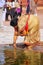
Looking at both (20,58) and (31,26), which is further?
(31,26)

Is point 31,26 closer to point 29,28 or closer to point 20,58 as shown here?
point 29,28

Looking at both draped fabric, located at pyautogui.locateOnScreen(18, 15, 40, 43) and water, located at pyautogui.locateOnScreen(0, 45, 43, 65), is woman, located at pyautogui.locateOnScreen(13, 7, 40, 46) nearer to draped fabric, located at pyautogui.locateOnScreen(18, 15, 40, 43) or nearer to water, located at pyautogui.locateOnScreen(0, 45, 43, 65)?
draped fabric, located at pyautogui.locateOnScreen(18, 15, 40, 43)

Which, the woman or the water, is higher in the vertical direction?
the water

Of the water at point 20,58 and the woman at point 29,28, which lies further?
the woman at point 29,28

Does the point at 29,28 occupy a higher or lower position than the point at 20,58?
lower

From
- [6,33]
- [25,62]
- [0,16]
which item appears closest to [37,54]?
[25,62]

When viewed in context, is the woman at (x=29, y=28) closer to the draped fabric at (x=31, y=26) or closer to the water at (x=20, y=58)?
the draped fabric at (x=31, y=26)

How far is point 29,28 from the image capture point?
5277 mm

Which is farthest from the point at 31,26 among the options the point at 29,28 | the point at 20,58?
the point at 20,58

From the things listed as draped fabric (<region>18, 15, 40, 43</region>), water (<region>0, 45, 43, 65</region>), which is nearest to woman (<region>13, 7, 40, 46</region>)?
draped fabric (<region>18, 15, 40, 43</region>)

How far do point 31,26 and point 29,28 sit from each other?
0.05m

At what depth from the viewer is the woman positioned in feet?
16.9

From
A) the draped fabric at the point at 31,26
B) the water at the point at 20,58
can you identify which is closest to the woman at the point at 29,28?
the draped fabric at the point at 31,26

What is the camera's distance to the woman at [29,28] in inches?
203
